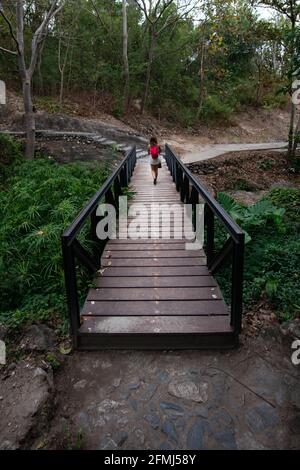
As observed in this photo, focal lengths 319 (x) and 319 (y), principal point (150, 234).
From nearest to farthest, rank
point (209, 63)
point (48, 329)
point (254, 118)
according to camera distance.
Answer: point (48, 329), point (209, 63), point (254, 118)

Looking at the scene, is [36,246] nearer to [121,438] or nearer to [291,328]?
[121,438]

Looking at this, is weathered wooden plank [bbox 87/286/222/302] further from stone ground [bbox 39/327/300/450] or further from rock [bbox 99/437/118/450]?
rock [bbox 99/437/118/450]

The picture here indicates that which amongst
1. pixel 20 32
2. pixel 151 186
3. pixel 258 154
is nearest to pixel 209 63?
pixel 258 154

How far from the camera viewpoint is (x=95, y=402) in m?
2.54

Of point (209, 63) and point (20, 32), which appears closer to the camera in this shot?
point (20, 32)

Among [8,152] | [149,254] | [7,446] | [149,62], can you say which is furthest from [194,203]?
[149,62]

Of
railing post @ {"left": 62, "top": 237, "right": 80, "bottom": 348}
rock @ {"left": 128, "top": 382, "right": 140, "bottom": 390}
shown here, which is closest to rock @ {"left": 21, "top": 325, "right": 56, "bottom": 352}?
Answer: railing post @ {"left": 62, "top": 237, "right": 80, "bottom": 348}

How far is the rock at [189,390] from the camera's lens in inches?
101

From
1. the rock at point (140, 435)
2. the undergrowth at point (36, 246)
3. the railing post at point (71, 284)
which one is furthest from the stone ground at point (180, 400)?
the undergrowth at point (36, 246)

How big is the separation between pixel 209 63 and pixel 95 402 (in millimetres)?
24849

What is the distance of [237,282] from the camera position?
280 centimetres

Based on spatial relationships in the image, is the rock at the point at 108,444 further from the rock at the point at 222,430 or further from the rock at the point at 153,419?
the rock at the point at 222,430

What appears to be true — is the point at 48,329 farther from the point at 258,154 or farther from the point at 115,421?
the point at 258,154
